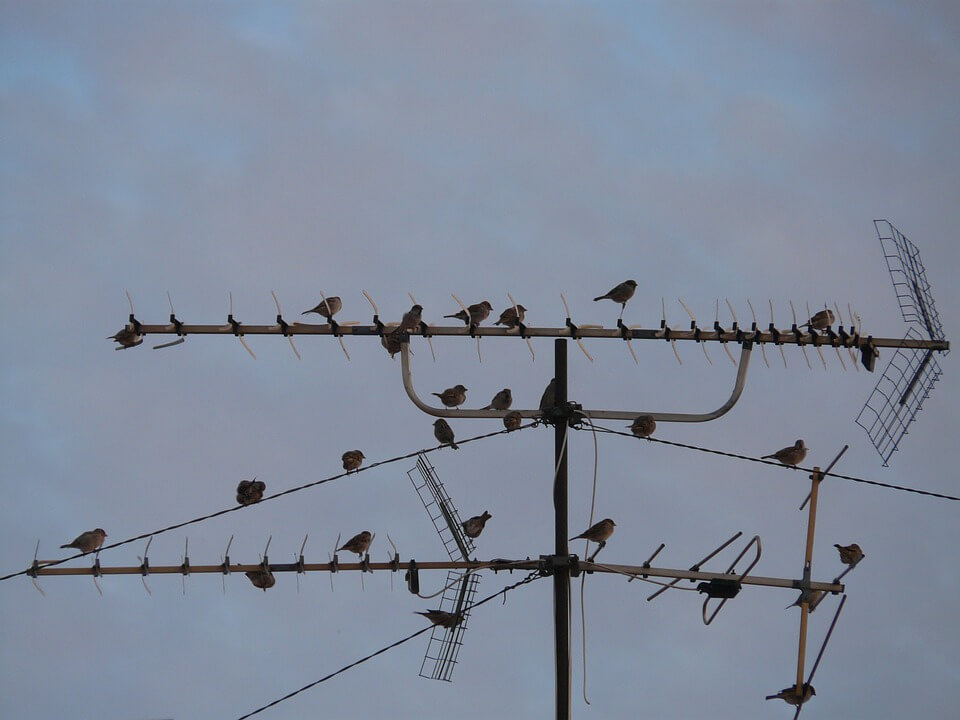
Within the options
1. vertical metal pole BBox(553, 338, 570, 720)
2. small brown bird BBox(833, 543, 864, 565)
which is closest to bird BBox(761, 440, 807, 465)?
small brown bird BBox(833, 543, 864, 565)

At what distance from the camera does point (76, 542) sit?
2556cm

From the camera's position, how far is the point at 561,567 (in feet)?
54.6

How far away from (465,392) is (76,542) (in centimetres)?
610

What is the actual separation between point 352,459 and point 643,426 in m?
10.1

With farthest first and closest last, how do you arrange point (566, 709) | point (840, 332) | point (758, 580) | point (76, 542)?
point (76, 542)
point (840, 332)
point (758, 580)
point (566, 709)

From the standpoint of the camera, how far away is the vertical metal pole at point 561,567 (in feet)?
53.2

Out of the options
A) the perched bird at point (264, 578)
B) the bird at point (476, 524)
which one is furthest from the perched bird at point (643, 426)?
the bird at point (476, 524)

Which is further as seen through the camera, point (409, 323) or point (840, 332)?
point (840, 332)

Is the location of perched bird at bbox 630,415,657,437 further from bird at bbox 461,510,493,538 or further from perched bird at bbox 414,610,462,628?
bird at bbox 461,510,493,538

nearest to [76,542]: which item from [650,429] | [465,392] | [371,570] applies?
[465,392]

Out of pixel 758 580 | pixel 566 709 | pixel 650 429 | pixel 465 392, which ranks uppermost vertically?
pixel 465 392

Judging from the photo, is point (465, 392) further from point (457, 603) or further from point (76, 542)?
point (457, 603)

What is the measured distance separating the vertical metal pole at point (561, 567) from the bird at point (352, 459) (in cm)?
937

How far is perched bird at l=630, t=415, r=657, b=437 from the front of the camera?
1716 cm
